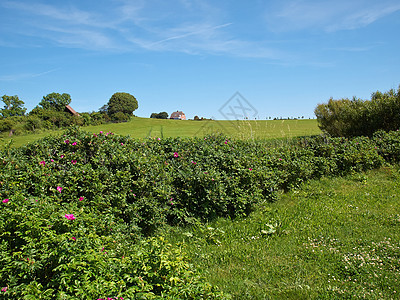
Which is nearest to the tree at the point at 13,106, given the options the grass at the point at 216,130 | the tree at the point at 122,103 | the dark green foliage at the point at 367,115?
the tree at the point at 122,103

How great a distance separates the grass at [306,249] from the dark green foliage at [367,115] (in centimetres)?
823

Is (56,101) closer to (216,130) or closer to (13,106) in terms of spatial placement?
(13,106)

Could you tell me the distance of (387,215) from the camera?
16.5 ft

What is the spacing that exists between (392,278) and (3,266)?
4084 millimetres

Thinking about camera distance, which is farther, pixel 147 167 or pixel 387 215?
pixel 387 215

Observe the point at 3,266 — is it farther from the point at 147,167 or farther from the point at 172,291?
the point at 147,167

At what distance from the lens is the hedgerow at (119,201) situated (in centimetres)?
238

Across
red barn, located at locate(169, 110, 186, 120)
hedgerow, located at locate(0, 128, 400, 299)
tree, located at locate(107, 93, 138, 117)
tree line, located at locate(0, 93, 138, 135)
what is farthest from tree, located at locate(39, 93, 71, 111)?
hedgerow, located at locate(0, 128, 400, 299)

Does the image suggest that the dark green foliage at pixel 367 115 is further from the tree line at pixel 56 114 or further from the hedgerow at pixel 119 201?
the tree line at pixel 56 114

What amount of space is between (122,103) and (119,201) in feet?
152

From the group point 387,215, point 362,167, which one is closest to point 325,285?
point 387,215

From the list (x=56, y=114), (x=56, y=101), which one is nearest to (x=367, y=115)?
(x=56, y=114)

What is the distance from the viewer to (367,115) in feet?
43.2

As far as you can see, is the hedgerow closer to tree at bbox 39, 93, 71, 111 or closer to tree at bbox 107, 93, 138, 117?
tree at bbox 107, 93, 138, 117
